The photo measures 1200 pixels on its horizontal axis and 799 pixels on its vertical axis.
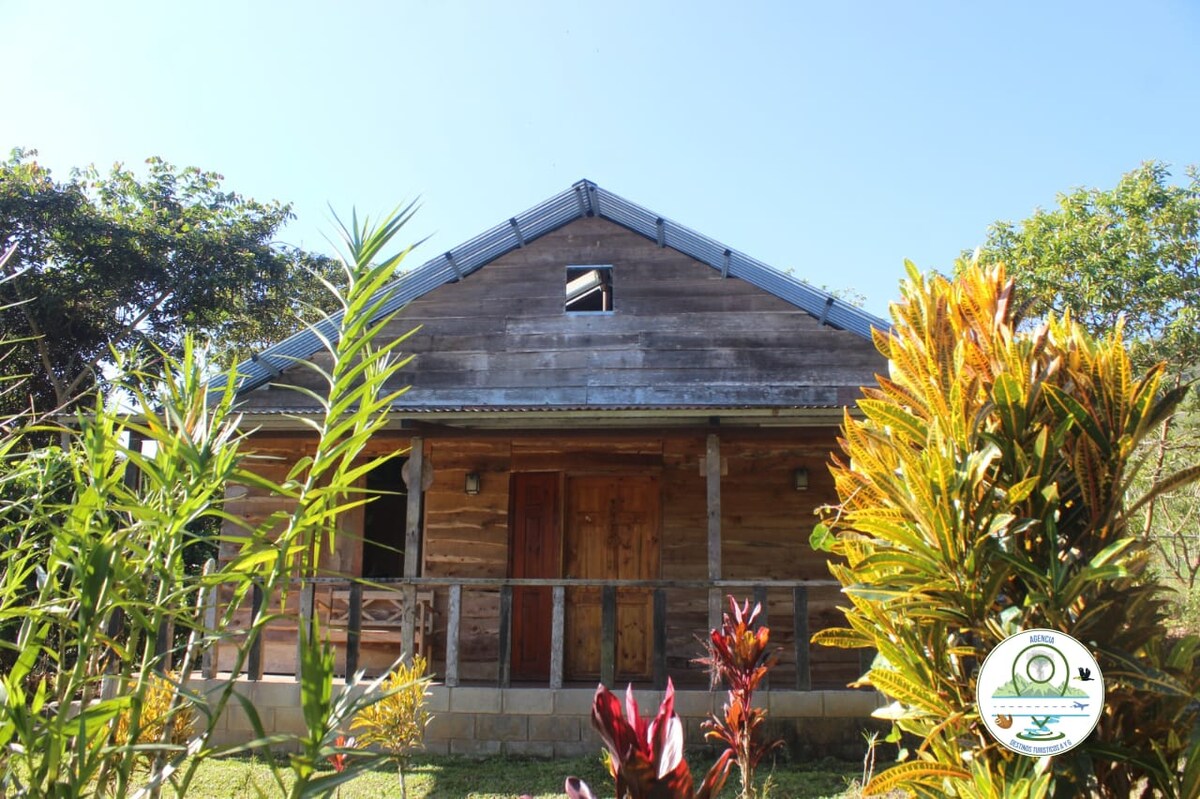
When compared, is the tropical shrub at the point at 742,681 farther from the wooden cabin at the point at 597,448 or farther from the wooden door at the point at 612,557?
the wooden door at the point at 612,557

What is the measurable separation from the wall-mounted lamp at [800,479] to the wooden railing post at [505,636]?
3509 mm

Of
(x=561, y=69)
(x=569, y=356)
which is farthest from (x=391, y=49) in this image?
(x=569, y=356)

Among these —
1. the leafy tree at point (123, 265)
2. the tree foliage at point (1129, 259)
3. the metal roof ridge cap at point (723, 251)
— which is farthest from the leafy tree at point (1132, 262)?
the leafy tree at point (123, 265)

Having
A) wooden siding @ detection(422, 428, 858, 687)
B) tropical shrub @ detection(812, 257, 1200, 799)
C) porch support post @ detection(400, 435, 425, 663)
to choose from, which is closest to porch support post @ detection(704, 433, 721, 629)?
wooden siding @ detection(422, 428, 858, 687)

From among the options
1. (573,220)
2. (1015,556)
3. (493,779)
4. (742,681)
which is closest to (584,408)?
(493,779)

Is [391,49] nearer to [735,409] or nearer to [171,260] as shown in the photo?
[735,409]

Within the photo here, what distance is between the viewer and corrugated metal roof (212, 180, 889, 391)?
9.48 m

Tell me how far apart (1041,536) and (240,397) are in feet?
29.3

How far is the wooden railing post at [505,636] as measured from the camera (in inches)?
298

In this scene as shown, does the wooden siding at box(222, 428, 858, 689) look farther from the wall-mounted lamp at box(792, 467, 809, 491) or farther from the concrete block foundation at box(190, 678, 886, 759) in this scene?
the concrete block foundation at box(190, 678, 886, 759)

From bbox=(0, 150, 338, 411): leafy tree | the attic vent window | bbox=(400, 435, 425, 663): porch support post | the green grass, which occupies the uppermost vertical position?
bbox=(0, 150, 338, 411): leafy tree

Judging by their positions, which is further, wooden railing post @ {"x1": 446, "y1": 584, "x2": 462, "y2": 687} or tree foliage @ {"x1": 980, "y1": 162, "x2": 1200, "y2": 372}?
tree foliage @ {"x1": 980, "y1": 162, "x2": 1200, "y2": 372}

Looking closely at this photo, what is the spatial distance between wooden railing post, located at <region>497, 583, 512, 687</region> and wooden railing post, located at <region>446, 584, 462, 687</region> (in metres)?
0.38

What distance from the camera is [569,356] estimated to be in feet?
32.1
